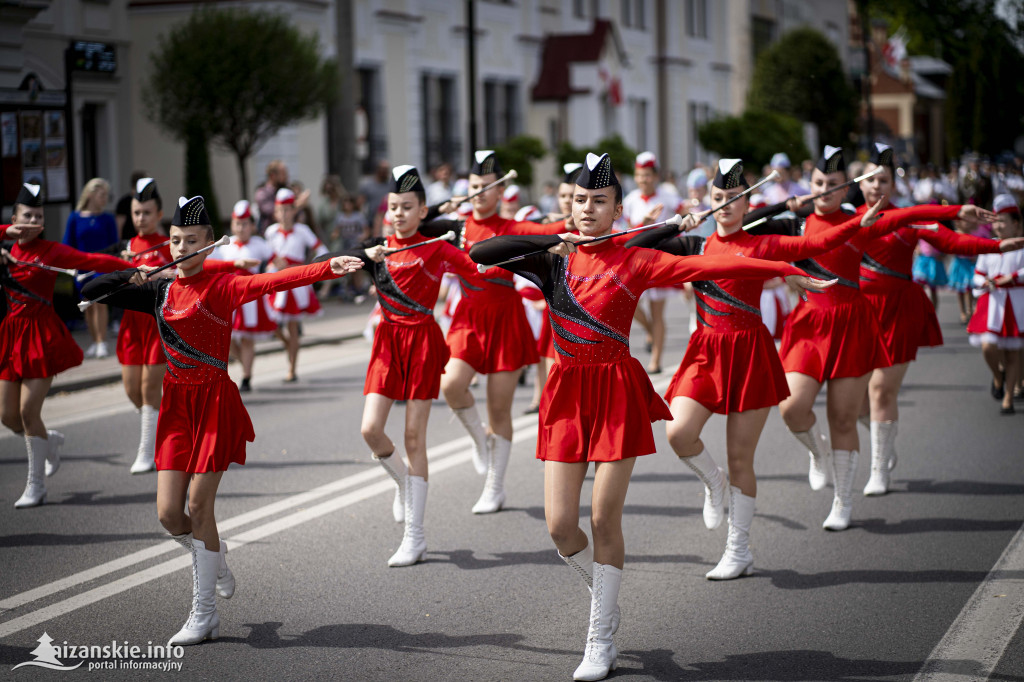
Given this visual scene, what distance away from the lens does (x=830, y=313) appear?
7547 millimetres

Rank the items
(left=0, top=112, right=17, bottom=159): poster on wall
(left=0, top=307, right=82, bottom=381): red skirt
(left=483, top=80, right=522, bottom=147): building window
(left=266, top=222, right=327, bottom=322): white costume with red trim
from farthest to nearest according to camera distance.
Answer: (left=483, top=80, right=522, bottom=147): building window
(left=0, top=112, right=17, bottom=159): poster on wall
(left=266, top=222, right=327, bottom=322): white costume with red trim
(left=0, top=307, right=82, bottom=381): red skirt

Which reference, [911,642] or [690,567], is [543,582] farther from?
[911,642]

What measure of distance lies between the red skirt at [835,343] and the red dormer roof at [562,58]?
33101 millimetres

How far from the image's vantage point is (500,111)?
38.6m

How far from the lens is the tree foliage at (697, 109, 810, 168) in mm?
41987

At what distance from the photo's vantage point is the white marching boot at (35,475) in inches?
330

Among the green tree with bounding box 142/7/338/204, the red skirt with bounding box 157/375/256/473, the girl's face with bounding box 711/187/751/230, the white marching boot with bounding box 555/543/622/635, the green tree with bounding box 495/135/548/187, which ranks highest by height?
the green tree with bounding box 142/7/338/204

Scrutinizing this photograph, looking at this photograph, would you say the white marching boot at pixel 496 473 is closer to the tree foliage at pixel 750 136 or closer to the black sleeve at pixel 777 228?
the black sleeve at pixel 777 228

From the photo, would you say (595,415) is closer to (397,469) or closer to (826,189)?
(397,469)

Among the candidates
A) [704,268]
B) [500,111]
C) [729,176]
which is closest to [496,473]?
[729,176]

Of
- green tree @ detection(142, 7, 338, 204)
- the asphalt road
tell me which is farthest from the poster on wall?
the asphalt road

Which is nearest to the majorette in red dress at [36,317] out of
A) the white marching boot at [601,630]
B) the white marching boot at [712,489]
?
the white marching boot at [712,489]

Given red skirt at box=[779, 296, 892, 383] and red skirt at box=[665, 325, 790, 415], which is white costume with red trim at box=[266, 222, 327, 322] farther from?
red skirt at box=[665, 325, 790, 415]

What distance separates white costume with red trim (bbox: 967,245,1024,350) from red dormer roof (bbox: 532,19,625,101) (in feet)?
97.5
